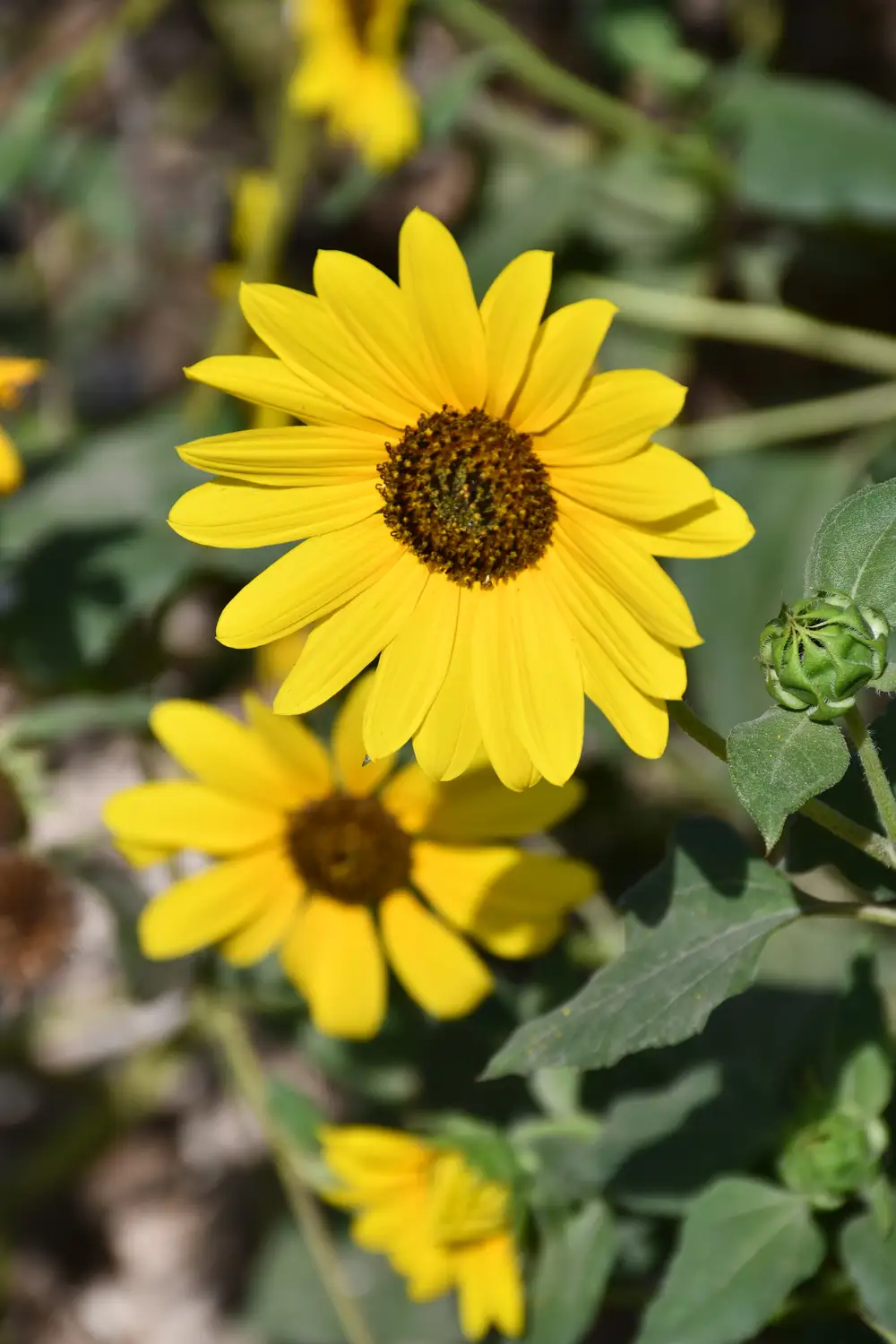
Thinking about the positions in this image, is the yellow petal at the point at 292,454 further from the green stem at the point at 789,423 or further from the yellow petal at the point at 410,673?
the green stem at the point at 789,423

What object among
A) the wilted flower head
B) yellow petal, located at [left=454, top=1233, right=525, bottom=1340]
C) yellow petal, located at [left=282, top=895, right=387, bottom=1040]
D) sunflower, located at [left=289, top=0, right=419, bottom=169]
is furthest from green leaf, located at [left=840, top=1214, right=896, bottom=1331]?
sunflower, located at [left=289, top=0, right=419, bottom=169]

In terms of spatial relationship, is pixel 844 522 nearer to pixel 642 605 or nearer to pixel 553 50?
pixel 642 605

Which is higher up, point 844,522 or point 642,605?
point 844,522

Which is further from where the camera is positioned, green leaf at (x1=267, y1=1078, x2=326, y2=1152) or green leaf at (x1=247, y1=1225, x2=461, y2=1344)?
green leaf at (x1=247, y1=1225, x2=461, y2=1344)

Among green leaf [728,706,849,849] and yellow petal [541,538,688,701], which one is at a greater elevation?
yellow petal [541,538,688,701]

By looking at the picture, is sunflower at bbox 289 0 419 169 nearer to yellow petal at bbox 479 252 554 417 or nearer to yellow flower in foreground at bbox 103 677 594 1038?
yellow flower in foreground at bbox 103 677 594 1038

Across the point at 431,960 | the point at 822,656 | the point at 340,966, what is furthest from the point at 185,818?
the point at 822,656

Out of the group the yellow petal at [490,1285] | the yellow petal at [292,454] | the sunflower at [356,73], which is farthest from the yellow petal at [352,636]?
the sunflower at [356,73]

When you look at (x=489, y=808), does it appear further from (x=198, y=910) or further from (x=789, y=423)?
(x=789, y=423)

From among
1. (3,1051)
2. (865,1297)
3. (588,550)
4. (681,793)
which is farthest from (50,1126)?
(588,550)
